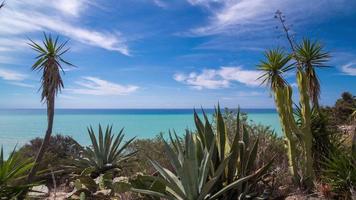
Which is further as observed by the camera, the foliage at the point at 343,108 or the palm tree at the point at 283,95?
the foliage at the point at 343,108

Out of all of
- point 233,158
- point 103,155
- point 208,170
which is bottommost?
point 103,155

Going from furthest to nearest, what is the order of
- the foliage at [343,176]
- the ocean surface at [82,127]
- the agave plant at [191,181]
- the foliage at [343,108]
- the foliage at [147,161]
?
the ocean surface at [82,127] → the foliage at [343,108] → the foliage at [147,161] → the foliage at [343,176] → the agave plant at [191,181]

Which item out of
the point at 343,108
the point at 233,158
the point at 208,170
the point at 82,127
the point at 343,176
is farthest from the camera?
A: the point at 82,127

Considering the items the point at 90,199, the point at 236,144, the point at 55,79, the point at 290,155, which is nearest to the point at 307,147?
the point at 290,155

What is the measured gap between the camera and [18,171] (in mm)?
4422

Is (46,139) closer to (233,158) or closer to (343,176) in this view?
(233,158)

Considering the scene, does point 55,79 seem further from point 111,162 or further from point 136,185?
point 136,185

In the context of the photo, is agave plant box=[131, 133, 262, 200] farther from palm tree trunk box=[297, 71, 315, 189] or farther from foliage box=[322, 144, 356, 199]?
palm tree trunk box=[297, 71, 315, 189]

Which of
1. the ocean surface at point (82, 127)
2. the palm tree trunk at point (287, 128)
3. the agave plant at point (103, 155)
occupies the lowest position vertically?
the ocean surface at point (82, 127)

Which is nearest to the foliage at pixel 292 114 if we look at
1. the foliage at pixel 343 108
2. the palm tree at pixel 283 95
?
the palm tree at pixel 283 95

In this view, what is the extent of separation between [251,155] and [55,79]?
643 cm

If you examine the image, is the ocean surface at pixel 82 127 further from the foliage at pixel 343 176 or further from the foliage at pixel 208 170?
the foliage at pixel 343 176

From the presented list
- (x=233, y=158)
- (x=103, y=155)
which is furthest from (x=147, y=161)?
(x=233, y=158)

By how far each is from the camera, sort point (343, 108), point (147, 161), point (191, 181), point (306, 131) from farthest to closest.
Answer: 1. point (343, 108)
2. point (147, 161)
3. point (306, 131)
4. point (191, 181)
